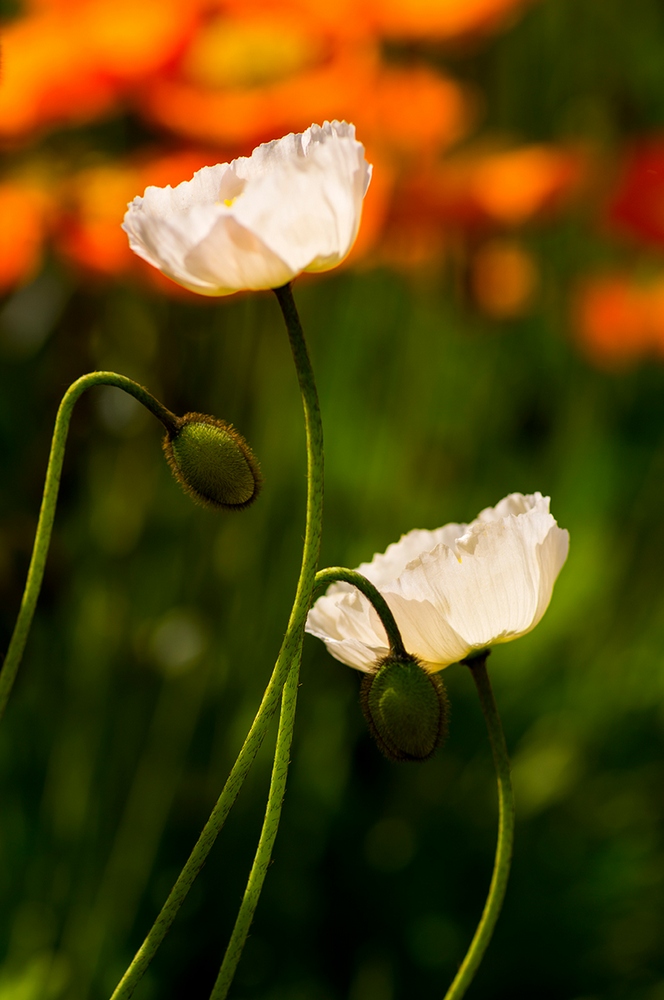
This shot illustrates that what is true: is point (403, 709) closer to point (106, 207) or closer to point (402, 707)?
point (402, 707)

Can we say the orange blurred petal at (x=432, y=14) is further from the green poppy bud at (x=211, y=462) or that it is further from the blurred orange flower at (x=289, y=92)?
the green poppy bud at (x=211, y=462)

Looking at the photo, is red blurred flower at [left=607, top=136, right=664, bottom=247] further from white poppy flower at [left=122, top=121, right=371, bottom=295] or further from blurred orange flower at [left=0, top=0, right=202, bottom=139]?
white poppy flower at [left=122, top=121, right=371, bottom=295]

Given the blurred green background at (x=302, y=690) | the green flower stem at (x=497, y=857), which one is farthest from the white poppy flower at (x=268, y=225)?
the blurred green background at (x=302, y=690)

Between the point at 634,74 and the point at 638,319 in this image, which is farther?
the point at 634,74

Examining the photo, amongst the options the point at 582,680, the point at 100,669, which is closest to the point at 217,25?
the point at 100,669

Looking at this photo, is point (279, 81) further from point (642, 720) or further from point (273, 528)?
point (642, 720)

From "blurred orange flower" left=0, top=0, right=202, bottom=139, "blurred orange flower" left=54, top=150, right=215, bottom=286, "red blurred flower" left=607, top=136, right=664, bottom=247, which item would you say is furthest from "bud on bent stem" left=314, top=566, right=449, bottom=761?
"red blurred flower" left=607, top=136, right=664, bottom=247
